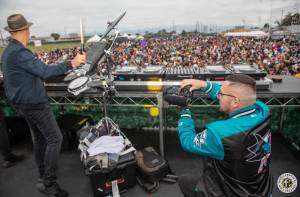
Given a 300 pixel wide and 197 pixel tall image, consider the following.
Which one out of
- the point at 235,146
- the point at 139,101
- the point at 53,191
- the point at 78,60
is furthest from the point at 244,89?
the point at 53,191

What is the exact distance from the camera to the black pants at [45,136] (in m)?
2.35

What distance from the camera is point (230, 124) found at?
4.74 feet

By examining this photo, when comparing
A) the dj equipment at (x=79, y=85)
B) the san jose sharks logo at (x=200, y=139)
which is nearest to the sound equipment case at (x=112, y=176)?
the dj equipment at (x=79, y=85)

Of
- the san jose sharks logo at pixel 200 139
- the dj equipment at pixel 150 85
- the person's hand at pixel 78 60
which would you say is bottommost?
the san jose sharks logo at pixel 200 139

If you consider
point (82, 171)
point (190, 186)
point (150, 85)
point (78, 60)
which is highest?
point (78, 60)

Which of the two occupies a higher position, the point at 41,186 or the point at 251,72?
the point at 251,72

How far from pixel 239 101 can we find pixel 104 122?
1805 mm

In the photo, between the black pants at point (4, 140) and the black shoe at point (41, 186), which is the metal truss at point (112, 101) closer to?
the black pants at point (4, 140)

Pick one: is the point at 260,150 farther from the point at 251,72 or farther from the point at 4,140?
the point at 4,140

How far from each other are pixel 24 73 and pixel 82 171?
5.25 ft

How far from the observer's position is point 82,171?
3.21 m

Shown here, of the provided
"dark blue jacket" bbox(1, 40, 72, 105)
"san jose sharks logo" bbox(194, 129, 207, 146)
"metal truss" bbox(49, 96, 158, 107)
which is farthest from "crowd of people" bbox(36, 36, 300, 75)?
"san jose sharks logo" bbox(194, 129, 207, 146)

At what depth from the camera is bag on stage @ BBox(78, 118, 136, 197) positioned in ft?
8.09

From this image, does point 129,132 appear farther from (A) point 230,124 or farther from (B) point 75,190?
(A) point 230,124
